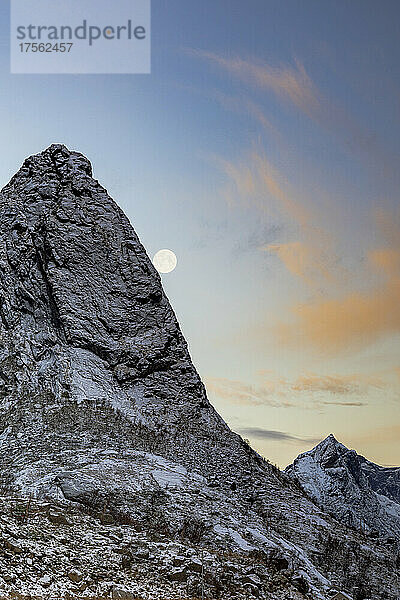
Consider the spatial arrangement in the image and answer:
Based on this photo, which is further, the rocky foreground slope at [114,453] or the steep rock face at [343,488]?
the steep rock face at [343,488]

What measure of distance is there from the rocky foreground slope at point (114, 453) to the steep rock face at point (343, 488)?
1405cm

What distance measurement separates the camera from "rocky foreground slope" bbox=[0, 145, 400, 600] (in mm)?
14227

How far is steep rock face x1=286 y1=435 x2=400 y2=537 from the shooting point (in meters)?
43.3

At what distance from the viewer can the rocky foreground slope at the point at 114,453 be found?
46.7 feet

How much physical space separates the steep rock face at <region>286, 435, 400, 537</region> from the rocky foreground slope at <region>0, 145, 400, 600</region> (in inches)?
553

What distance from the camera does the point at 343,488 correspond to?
158 ft

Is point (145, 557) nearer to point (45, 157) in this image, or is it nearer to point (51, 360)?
point (51, 360)

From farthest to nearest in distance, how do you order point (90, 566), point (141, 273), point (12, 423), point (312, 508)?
point (141, 273) → point (12, 423) → point (312, 508) → point (90, 566)

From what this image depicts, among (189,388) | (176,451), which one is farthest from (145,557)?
(189,388)

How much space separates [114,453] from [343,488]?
31.1m

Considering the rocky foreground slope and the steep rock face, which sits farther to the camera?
the steep rock face

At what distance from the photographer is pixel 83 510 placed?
1833cm

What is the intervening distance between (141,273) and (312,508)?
1689 cm

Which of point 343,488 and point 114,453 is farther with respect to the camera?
point 343,488
